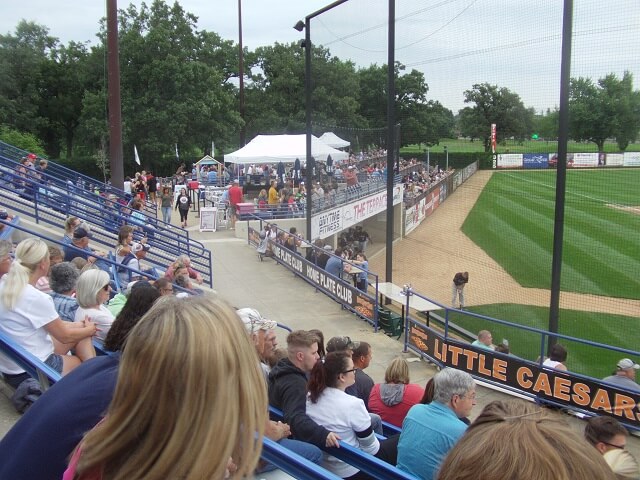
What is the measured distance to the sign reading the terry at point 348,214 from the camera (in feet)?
61.7

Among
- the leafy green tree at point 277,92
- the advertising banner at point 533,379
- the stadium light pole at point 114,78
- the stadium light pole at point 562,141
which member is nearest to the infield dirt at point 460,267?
the stadium light pole at point 562,141

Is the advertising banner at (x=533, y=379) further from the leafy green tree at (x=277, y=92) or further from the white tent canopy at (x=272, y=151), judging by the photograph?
the leafy green tree at (x=277, y=92)

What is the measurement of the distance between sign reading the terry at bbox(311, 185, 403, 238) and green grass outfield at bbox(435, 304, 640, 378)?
191 inches

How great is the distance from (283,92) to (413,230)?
31.3 meters

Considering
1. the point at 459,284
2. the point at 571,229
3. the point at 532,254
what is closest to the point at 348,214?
the point at 532,254

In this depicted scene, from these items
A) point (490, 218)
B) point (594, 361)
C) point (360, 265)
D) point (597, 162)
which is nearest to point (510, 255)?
point (490, 218)

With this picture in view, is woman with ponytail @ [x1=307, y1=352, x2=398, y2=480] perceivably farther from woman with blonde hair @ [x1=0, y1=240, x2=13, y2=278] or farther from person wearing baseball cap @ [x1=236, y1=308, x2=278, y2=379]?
woman with blonde hair @ [x1=0, y1=240, x2=13, y2=278]

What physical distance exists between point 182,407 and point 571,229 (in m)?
21.3

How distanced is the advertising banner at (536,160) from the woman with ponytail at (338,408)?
35.8 ft

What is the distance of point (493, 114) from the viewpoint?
42.0 ft

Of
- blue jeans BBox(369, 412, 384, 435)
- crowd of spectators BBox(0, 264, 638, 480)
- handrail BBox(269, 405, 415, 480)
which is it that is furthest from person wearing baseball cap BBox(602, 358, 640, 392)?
handrail BBox(269, 405, 415, 480)

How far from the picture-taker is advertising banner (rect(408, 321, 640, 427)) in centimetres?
789

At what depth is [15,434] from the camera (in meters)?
1.50

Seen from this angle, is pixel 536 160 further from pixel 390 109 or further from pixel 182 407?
pixel 182 407
